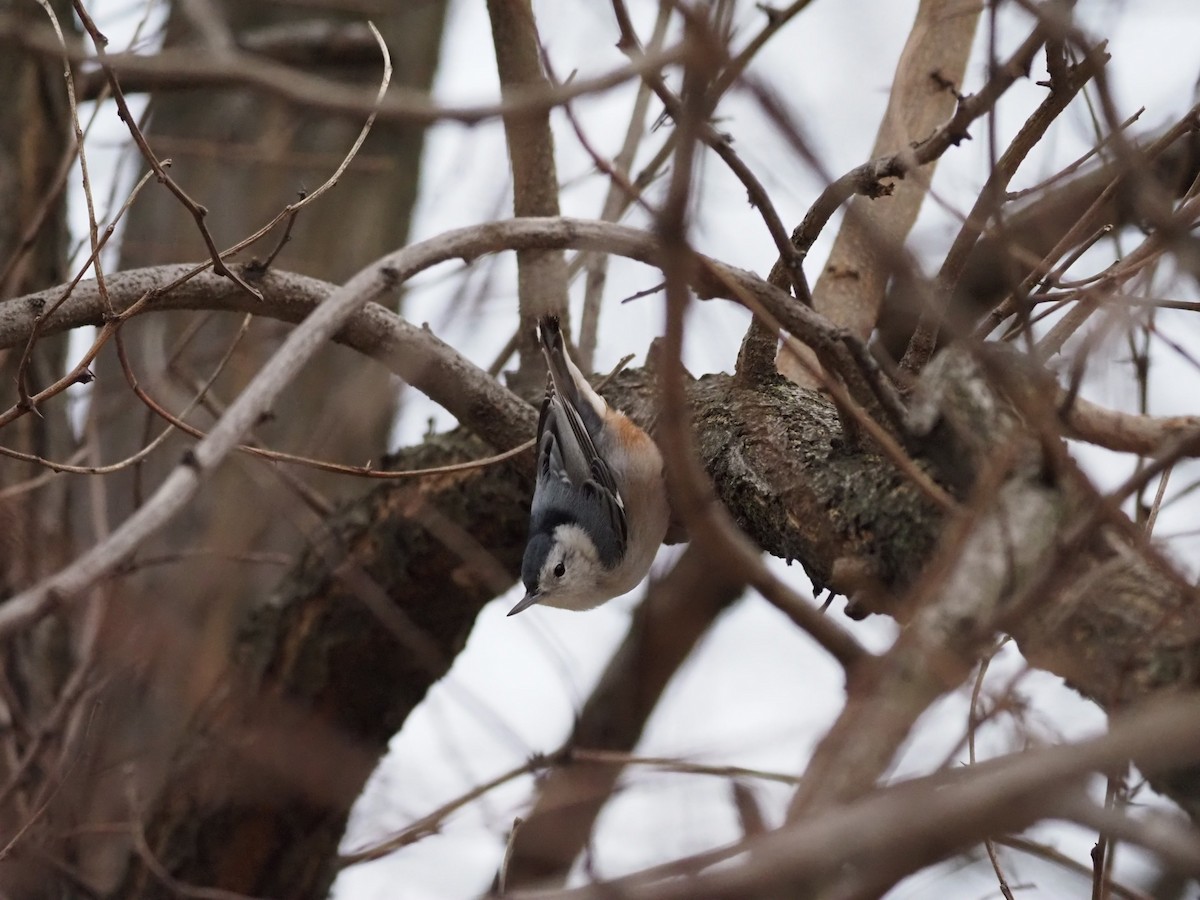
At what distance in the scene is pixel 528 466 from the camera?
2898mm

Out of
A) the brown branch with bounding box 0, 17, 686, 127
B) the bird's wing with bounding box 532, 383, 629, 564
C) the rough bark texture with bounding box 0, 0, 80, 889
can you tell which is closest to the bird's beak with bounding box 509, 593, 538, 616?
the bird's wing with bounding box 532, 383, 629, 564

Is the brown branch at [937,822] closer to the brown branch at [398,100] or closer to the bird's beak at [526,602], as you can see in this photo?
the brown branch at [398,100]

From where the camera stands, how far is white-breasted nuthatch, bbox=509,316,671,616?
310 cm

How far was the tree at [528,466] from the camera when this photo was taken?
1.00 metres

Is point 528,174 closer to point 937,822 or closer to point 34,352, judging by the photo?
point 34,352

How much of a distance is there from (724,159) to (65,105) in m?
2.67

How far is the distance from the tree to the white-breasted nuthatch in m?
0.11

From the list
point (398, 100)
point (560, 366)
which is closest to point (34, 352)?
point (560, 366)

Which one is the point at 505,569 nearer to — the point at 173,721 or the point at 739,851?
the point at 173,721

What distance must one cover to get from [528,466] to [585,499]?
64cm

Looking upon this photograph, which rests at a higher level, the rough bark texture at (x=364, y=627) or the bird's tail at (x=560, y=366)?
the bird's tail at (x=560, y=366)

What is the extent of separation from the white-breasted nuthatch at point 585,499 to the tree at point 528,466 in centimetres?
11

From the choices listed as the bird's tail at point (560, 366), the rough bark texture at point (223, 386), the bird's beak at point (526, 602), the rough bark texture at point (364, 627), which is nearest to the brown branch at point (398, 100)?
the rough bark texture at point (364, 627)

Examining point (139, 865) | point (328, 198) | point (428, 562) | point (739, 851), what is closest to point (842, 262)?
point (428, 562)
